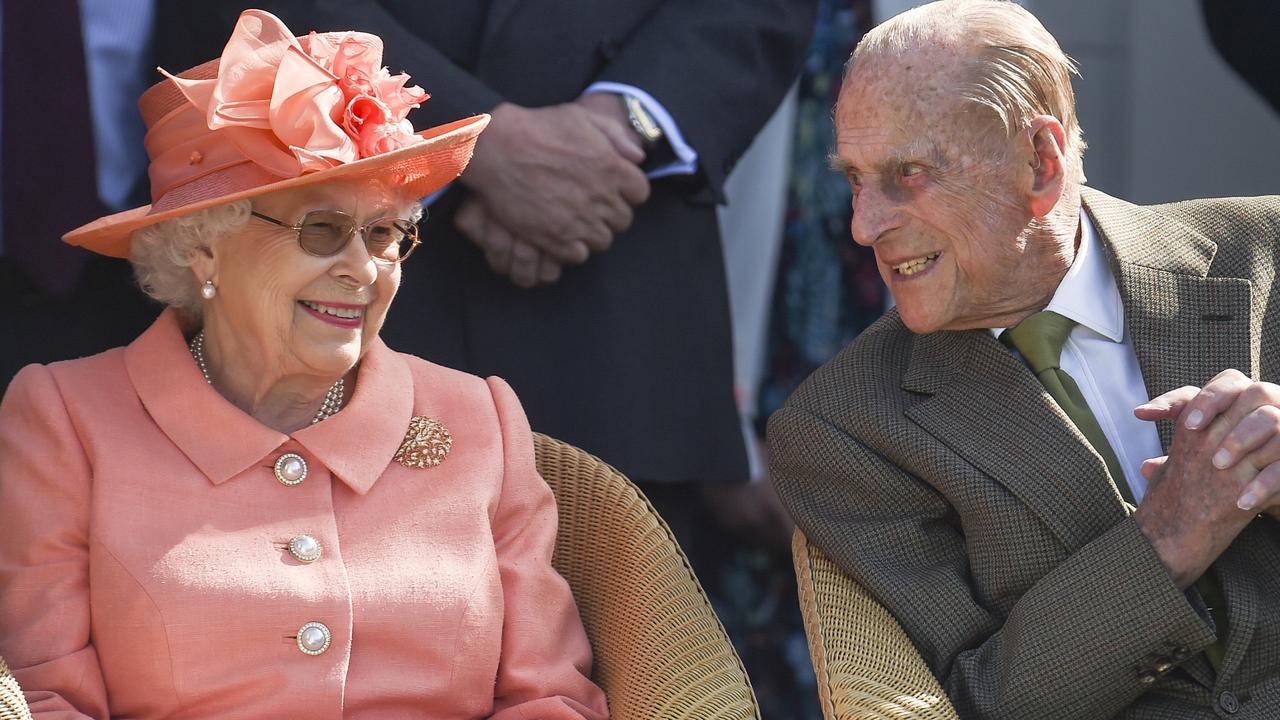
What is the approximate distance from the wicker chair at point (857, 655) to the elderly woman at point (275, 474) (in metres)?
0.46

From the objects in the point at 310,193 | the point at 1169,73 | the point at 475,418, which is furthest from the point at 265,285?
the point at 1169,73

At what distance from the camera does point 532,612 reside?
3.17 m

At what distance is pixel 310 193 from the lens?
3082mm

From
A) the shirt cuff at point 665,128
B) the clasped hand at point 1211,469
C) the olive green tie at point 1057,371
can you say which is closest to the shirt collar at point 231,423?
the shirt cuff at point 665,128

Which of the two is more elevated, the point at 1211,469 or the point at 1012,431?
the point at 1211,469

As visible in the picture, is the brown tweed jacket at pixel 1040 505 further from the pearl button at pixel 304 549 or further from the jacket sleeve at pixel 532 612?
the pearl button at pixel 304 549

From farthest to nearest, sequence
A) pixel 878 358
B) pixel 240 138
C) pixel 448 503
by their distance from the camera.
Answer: pixel 878 358 < pixel 448 503 < pixel 240 138

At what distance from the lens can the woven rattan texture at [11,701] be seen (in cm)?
265

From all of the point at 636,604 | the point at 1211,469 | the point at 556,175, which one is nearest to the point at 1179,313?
the point at 1211,469

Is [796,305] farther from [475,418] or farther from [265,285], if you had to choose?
[265,285]

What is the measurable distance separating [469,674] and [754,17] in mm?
1973

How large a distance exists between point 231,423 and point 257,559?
10.8 inches

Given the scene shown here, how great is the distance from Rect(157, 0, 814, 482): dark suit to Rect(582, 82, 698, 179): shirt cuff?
0.02 metres

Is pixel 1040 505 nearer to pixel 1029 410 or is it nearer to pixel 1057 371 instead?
pixel 1029 410
